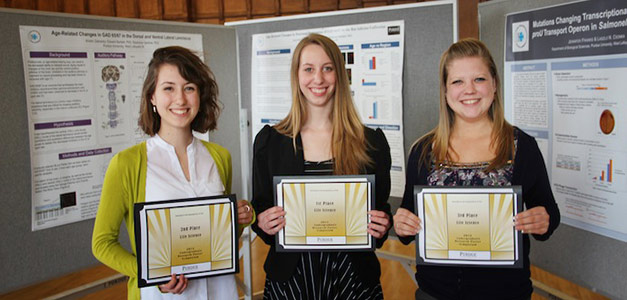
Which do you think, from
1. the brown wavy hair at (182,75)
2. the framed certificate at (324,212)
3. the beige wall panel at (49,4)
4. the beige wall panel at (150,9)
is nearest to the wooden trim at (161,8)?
the beige wall panel at (150,9)

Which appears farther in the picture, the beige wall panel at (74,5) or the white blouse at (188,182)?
the beige wall panel at (74,5)

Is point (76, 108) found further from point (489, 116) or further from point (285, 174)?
point (489, 116)

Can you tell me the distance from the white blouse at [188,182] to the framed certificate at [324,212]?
248 mm

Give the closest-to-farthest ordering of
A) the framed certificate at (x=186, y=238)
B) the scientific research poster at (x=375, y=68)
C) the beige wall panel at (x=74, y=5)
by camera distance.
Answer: the framed certificate at (x=186, y=238) → the scientific research poster at (x=375, y=68) → the beige wall panel at (x=74, y=5)

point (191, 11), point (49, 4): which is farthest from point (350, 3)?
point (49, 4)

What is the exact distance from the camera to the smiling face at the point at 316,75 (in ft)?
6.14

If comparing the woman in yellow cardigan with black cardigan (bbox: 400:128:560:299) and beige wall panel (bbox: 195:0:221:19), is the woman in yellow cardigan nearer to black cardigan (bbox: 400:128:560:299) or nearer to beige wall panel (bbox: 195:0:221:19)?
black cardigan (bbox: 400:128:560:299)

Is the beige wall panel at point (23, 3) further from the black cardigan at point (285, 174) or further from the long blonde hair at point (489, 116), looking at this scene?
the long blonde hair at point (489, 116)

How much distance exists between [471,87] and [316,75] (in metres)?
0.58

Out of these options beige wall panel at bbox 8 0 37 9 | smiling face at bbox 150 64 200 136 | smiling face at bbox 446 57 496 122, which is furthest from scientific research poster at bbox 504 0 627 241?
beige wall panel at bbox 8 0 37 9

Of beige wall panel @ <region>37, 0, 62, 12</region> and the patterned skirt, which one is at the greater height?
beige wall panel @ <region>37, 0, 62, 12</region>

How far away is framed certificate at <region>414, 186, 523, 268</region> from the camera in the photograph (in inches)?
65.2

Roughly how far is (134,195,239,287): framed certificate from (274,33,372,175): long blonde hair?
44 centimetres

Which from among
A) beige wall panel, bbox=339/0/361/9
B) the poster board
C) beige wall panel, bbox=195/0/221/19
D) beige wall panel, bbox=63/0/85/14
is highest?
beige wall panel, bbox=63/0/85/14
